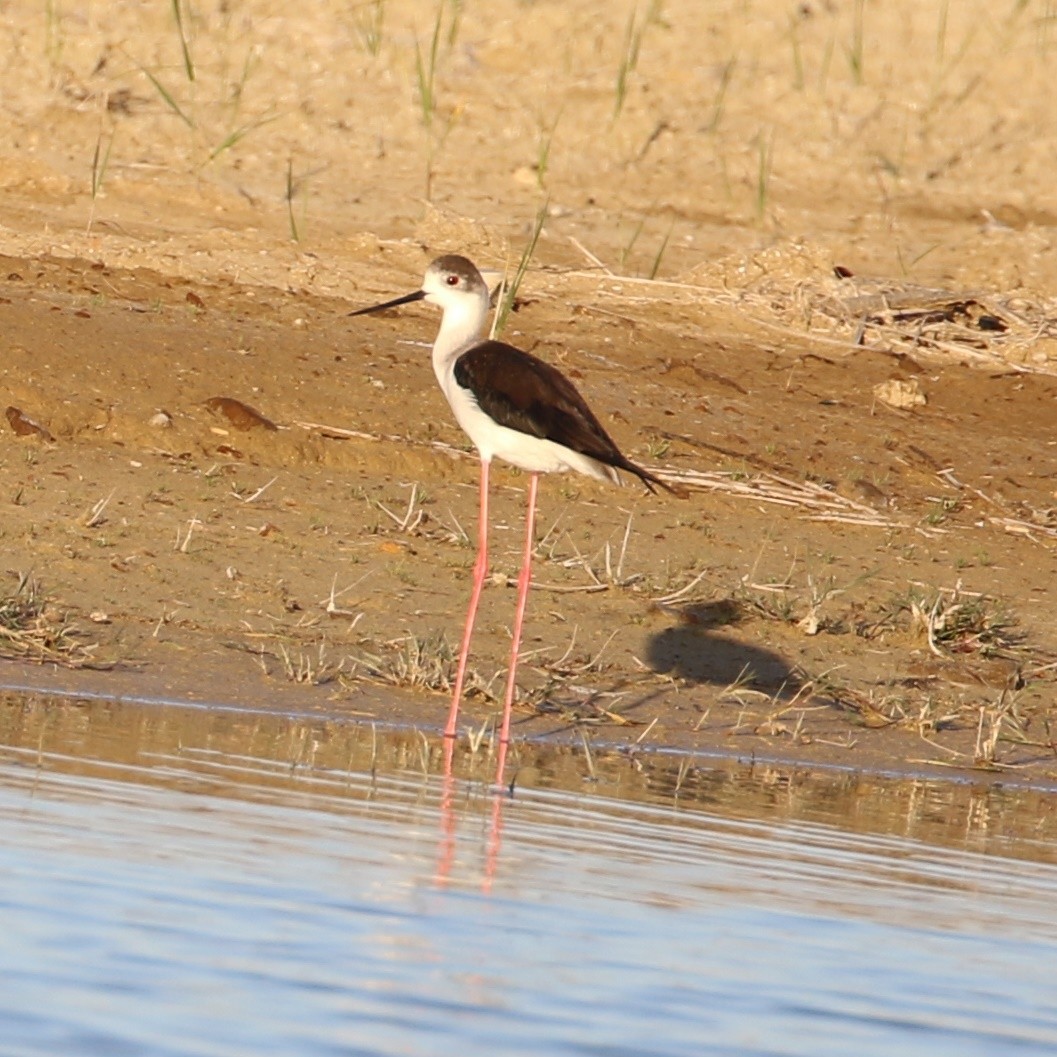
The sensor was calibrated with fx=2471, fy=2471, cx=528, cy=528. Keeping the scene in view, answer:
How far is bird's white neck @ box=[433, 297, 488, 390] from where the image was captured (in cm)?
785

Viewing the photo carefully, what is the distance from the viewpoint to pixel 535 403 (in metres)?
7.24

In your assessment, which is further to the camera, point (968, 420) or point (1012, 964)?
point (968, 420)

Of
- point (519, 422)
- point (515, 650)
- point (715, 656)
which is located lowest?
point (515, 650)

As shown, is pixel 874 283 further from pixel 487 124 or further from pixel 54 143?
pixel 54 143

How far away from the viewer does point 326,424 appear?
9703 millimetres

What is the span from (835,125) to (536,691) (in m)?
10.2

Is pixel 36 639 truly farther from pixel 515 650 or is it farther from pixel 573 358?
pixel 573 358

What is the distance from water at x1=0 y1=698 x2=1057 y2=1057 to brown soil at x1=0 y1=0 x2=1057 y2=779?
133 cm

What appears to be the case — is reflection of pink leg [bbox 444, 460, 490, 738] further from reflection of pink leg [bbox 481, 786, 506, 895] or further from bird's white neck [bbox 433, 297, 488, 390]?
reflection of pink leg [bbox 481, 786, 506, 895]

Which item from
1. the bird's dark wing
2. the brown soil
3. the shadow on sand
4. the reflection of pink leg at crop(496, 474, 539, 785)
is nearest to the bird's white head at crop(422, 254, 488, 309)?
the bird's dark wing

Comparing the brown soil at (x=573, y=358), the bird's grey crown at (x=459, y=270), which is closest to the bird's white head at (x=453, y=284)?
the bird's grey crown at (x=459, y=270)

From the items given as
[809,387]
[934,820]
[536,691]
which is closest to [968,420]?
[809,387]

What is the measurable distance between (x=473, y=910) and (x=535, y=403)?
344 cm

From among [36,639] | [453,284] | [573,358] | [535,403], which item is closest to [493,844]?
[36,639]
